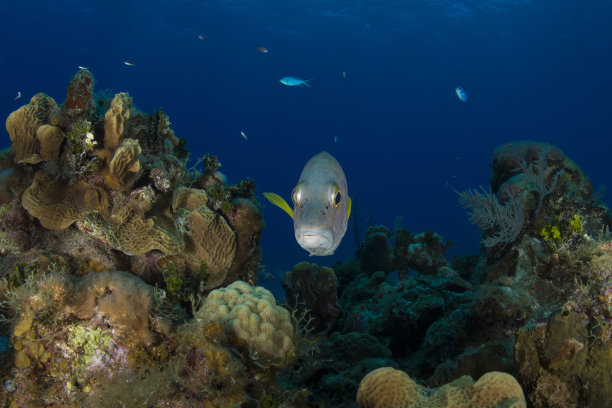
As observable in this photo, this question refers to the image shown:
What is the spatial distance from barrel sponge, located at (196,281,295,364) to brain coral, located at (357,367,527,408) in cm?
94

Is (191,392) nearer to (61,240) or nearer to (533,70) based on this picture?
(61,240)

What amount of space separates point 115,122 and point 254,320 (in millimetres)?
3104

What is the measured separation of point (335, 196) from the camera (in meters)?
2.91

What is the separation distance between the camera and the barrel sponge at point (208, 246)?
188 inches

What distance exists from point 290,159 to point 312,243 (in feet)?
347

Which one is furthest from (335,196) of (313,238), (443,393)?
(443,393)

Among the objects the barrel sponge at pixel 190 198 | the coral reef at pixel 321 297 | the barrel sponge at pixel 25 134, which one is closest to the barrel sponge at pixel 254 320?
the barrel sponge at pixel 190 198

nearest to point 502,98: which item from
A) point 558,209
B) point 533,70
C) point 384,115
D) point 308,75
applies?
point 533,70

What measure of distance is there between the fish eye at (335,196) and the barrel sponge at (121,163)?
2742mm

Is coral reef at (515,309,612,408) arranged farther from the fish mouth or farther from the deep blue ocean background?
the deep blue ocean background

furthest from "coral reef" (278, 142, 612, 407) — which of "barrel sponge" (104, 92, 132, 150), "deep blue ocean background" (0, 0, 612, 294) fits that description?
"deep blue ocean background" (0, 0, 612, 294)

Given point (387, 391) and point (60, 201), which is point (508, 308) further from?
point (60, 201)

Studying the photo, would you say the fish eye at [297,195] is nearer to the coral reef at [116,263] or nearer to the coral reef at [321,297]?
the coral reef at [116,263]

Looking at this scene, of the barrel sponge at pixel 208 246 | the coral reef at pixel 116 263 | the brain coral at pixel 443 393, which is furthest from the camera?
the barrel sponge at pixel 208 246
